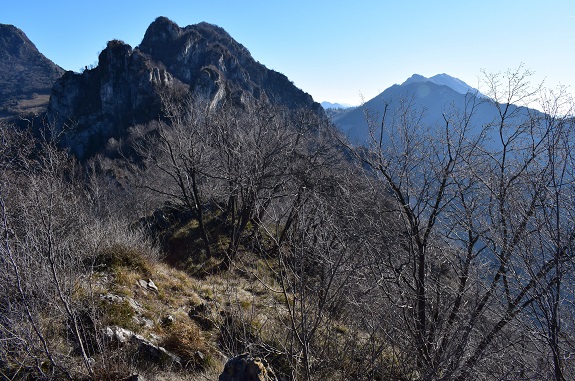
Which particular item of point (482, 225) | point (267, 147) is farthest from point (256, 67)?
point (482, 225)

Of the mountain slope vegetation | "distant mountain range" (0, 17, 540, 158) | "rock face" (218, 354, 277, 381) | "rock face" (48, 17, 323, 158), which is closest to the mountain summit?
the mountain slope vegetation

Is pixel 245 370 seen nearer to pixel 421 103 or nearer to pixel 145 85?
pixel 421 103

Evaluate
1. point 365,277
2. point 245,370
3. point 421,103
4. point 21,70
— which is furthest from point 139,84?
point 21,70

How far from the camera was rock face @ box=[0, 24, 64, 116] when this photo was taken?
281ft

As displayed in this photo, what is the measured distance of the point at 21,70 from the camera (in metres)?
98.5

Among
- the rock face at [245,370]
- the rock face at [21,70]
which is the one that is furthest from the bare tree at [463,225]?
the rock face at [21,70]

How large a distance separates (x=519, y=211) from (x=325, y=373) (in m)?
2.76

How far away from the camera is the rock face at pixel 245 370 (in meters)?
2.68

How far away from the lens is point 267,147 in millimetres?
9375

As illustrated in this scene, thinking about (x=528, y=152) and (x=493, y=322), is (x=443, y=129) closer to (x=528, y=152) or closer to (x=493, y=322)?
(x=528, y=152)

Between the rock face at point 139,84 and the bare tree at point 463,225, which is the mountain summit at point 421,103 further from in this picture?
the rock face at point 139,84

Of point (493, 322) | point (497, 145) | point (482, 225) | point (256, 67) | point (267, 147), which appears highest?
point (256, 67)

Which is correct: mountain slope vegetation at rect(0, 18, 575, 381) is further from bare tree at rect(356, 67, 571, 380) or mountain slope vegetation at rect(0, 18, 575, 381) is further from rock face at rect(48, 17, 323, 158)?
rock face at rect(48, 17, 323, 158)

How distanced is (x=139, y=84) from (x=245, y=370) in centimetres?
5747
